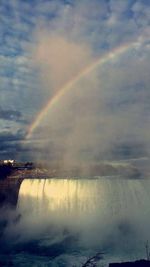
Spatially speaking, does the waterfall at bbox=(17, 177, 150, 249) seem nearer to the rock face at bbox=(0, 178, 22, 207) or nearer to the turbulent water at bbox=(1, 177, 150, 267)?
the turbulent water at bbox=(1, 177, 150, 267)

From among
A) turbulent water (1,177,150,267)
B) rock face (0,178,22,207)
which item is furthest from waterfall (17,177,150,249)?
rock face (0,178,22,207)

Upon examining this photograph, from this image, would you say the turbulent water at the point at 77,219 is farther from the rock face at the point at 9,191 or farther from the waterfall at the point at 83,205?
the rock face at the point at 9,191

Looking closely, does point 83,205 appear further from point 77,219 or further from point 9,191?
point 9,191

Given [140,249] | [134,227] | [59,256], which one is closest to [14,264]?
[59,256]

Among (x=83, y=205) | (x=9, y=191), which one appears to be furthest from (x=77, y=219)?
(x=9, y=191)

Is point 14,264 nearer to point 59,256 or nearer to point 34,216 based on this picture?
point 59,256

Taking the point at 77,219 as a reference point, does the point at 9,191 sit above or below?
above
